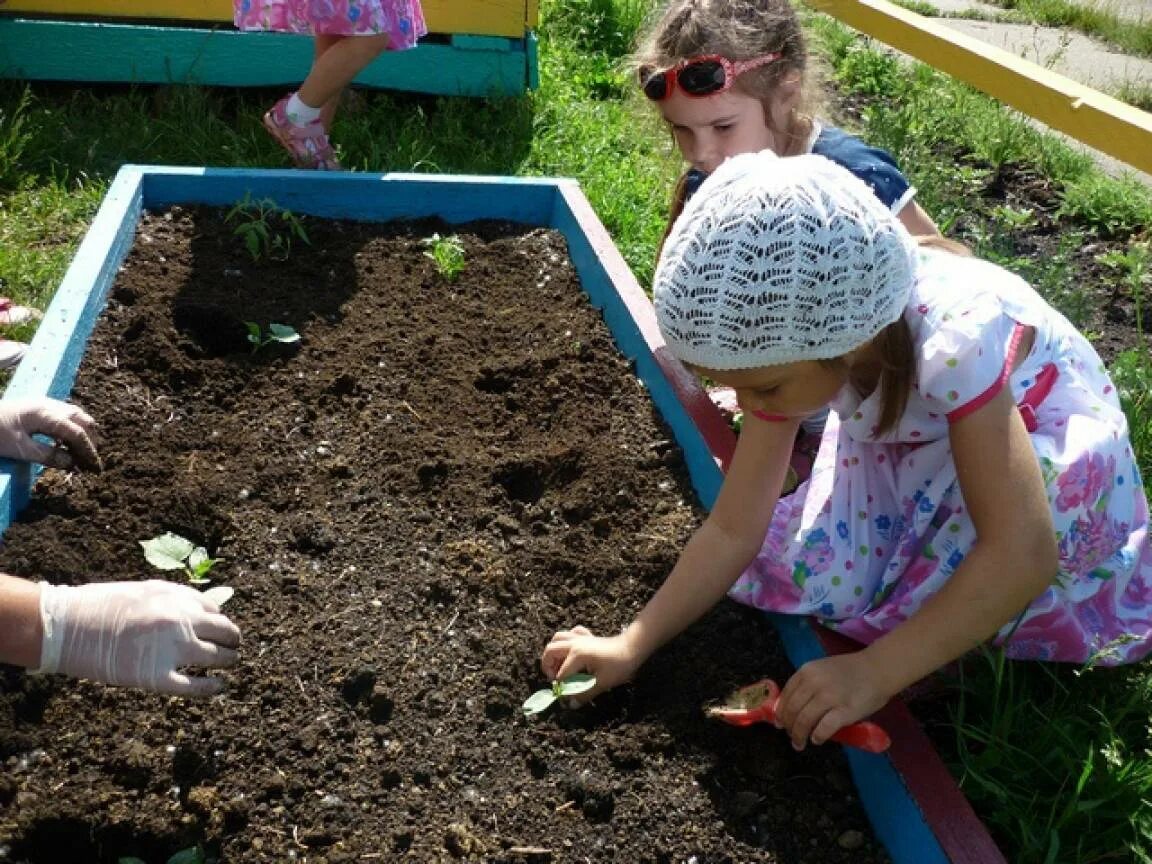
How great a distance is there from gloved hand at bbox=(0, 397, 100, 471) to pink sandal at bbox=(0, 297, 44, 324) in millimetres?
922

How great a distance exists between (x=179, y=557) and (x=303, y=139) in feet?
6.76

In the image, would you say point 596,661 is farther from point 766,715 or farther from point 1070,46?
point 1070,46

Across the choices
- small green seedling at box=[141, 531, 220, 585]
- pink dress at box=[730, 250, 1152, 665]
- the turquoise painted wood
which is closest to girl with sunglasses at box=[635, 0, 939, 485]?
pink dress at box=[730, 250, 1152, 665]

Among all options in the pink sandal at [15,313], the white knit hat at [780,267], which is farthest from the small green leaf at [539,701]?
the pink sandal at [15,313]

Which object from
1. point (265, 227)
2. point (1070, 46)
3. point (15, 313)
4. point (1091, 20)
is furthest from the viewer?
point (1091, 20)

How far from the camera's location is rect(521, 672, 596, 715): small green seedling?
199 cm

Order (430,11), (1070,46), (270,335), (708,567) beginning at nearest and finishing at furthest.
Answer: (708,567)
(270,335)
(430,11)
(1070,46)

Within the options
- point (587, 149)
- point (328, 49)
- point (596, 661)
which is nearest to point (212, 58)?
point (328, 49)

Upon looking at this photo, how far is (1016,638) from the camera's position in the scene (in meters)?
2.14

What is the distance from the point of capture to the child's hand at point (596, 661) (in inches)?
80.2

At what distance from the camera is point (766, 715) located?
6.38 feet

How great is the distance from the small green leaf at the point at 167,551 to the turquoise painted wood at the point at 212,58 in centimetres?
274

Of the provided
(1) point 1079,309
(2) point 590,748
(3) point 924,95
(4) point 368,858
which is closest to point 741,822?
(2) point 590,748

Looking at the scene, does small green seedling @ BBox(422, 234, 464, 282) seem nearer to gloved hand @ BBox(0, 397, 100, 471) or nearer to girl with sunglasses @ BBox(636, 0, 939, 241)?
girl with sunglasses @ BBox(636, 0, 939, 241)
